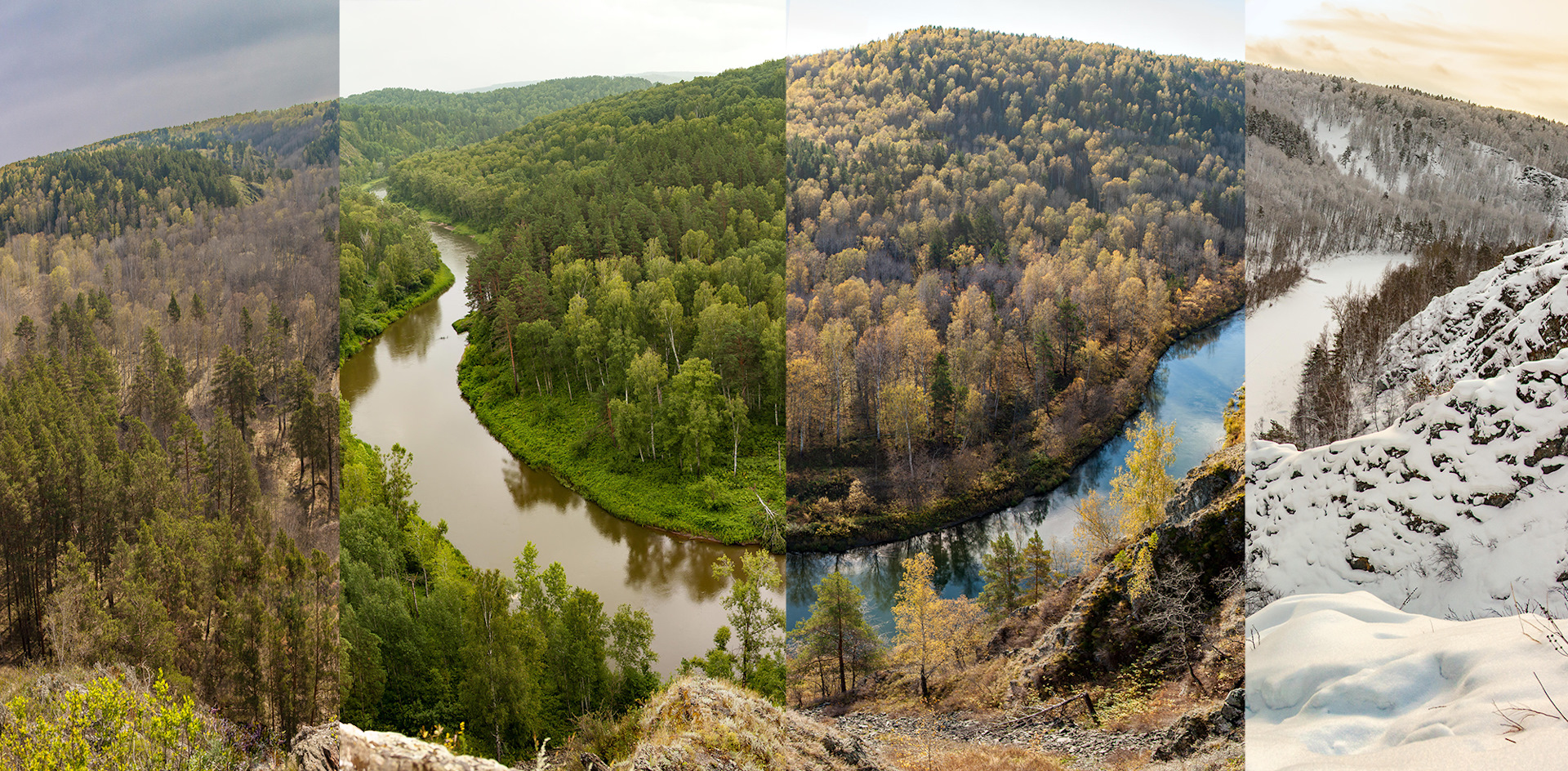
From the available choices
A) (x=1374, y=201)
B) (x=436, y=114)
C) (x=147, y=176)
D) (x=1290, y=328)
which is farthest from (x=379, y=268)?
(x=1374, y=201)

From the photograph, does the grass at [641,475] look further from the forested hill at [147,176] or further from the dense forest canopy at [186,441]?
the forested hill at [147,176]

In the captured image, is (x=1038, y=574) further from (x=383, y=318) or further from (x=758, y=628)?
(x=383, y=318)

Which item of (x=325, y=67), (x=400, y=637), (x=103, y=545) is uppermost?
(x=325, y=67)

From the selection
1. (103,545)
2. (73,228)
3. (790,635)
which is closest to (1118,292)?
(790,635)

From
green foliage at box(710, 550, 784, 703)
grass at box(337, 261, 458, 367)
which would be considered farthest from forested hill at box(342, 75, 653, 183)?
green foliage at box(710, 550, 784, 703)

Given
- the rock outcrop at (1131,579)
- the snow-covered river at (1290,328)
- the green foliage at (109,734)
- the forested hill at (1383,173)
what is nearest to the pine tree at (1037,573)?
the rock outcrop at (1131,579)

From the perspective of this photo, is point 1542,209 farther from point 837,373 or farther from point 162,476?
point 162,476
